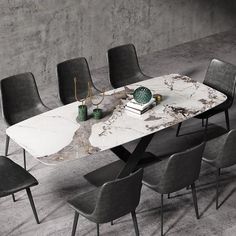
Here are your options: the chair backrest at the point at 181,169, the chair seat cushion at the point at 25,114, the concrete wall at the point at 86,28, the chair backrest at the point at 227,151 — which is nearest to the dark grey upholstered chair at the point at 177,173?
the chair backrest at the point at 181,169

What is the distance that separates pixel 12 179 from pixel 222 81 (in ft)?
8.92

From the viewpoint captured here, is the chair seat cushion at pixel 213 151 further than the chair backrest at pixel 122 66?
No

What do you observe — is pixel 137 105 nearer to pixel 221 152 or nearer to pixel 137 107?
pixel 137 107

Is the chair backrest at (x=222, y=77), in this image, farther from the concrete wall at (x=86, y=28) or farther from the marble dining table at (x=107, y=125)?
the concrete wall at (x=86, y=28)

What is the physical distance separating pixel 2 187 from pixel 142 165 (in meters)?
1.52

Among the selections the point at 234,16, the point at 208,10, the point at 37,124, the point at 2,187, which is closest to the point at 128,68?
the point at 37,124

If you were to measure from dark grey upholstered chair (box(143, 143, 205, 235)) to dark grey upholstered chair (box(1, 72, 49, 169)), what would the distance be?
1.58 metres

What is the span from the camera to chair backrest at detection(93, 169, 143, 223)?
3898mm

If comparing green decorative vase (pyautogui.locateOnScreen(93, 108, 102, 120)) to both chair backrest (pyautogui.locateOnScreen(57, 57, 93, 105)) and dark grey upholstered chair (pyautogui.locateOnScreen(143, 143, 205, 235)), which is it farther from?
chair backrest (pyautogui.locateOnScreen(57, 57, 93, 105))

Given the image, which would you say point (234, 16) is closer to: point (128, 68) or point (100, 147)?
point (128, 68)

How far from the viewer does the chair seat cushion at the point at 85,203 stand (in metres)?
4.21

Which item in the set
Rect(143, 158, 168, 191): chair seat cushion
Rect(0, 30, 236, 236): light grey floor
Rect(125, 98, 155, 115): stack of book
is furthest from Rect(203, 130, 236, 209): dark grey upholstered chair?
Rect(125, 98, 155, 115): stack of book

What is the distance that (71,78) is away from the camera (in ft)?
19.8

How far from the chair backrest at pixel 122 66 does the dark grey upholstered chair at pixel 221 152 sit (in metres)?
1.68
